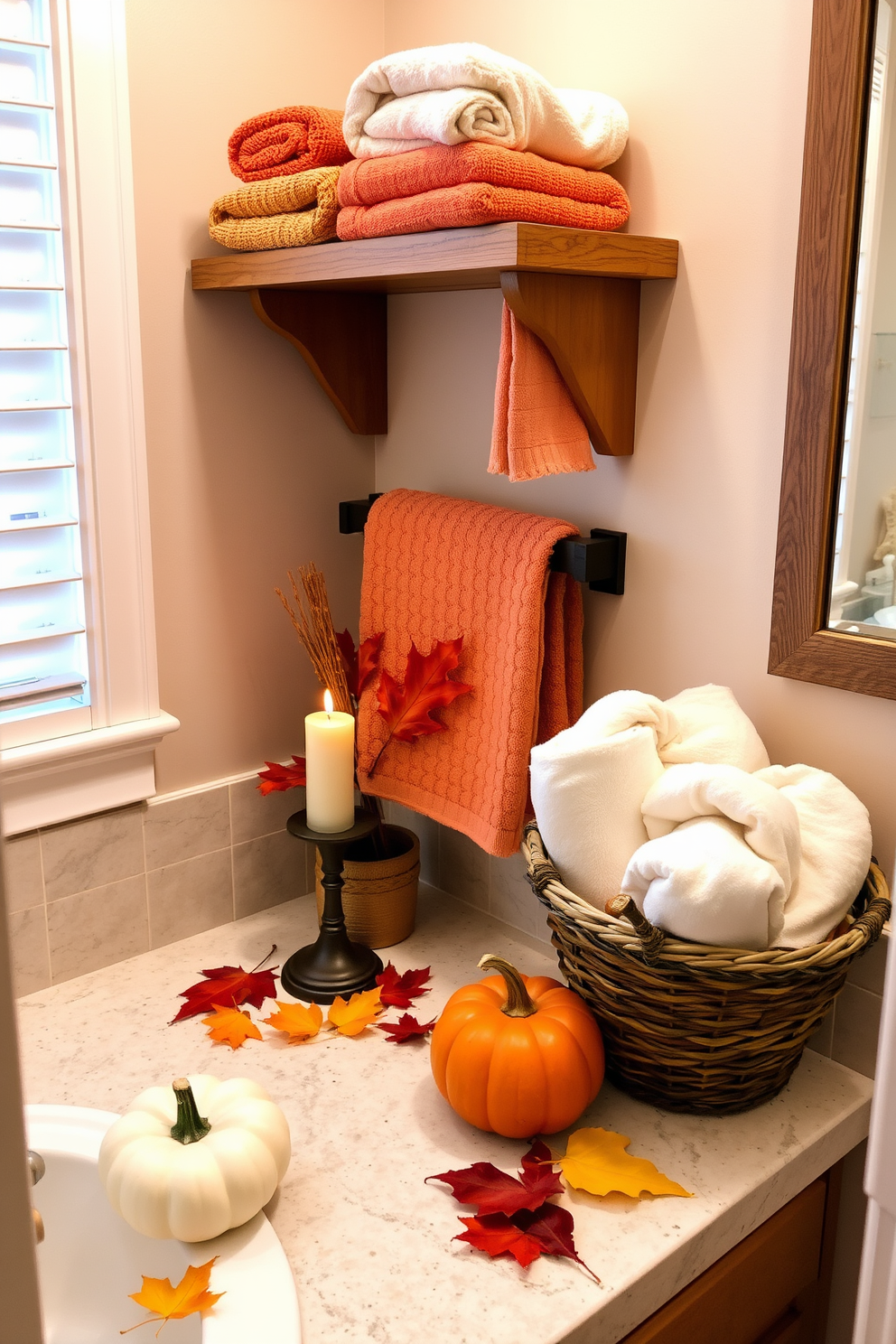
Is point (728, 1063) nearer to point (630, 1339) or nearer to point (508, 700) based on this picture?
point (630, 1339)

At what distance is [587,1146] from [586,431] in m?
0.70

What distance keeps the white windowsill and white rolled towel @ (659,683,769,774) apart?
609 millimetres

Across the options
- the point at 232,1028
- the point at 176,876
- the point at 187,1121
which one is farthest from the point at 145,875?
the point at 187,1121

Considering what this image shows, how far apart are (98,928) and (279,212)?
85 cm

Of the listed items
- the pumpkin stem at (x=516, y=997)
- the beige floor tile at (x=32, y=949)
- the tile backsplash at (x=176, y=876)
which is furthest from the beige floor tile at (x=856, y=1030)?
the beige floor tile at (x=32, y=949)

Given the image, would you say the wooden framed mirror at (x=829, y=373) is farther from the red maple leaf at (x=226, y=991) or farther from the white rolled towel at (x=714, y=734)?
the red maple leaf at (x=226, y=991)

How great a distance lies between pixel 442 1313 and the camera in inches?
32.8

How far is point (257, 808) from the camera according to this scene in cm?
146

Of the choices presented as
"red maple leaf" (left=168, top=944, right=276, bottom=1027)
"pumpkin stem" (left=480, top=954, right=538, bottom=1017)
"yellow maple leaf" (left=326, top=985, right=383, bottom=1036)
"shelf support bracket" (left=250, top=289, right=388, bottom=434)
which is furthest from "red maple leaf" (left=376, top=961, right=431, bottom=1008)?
"shelf support bracket" (left=250, top=289, right=388, bottom=434)

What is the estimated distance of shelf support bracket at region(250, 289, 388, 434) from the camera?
1.33 m

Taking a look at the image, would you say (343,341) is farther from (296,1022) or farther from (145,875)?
(296,1022)

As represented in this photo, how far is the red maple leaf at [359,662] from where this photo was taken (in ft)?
4.48

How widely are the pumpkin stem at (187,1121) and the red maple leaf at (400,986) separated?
1.09ft

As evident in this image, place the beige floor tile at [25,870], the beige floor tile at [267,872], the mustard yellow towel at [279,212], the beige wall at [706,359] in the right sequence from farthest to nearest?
the beige floor tile at [267,872] < the beige floor tile at [25,870] < the mustard yellow towel at [279,212] < the beige wall at [706,359]
